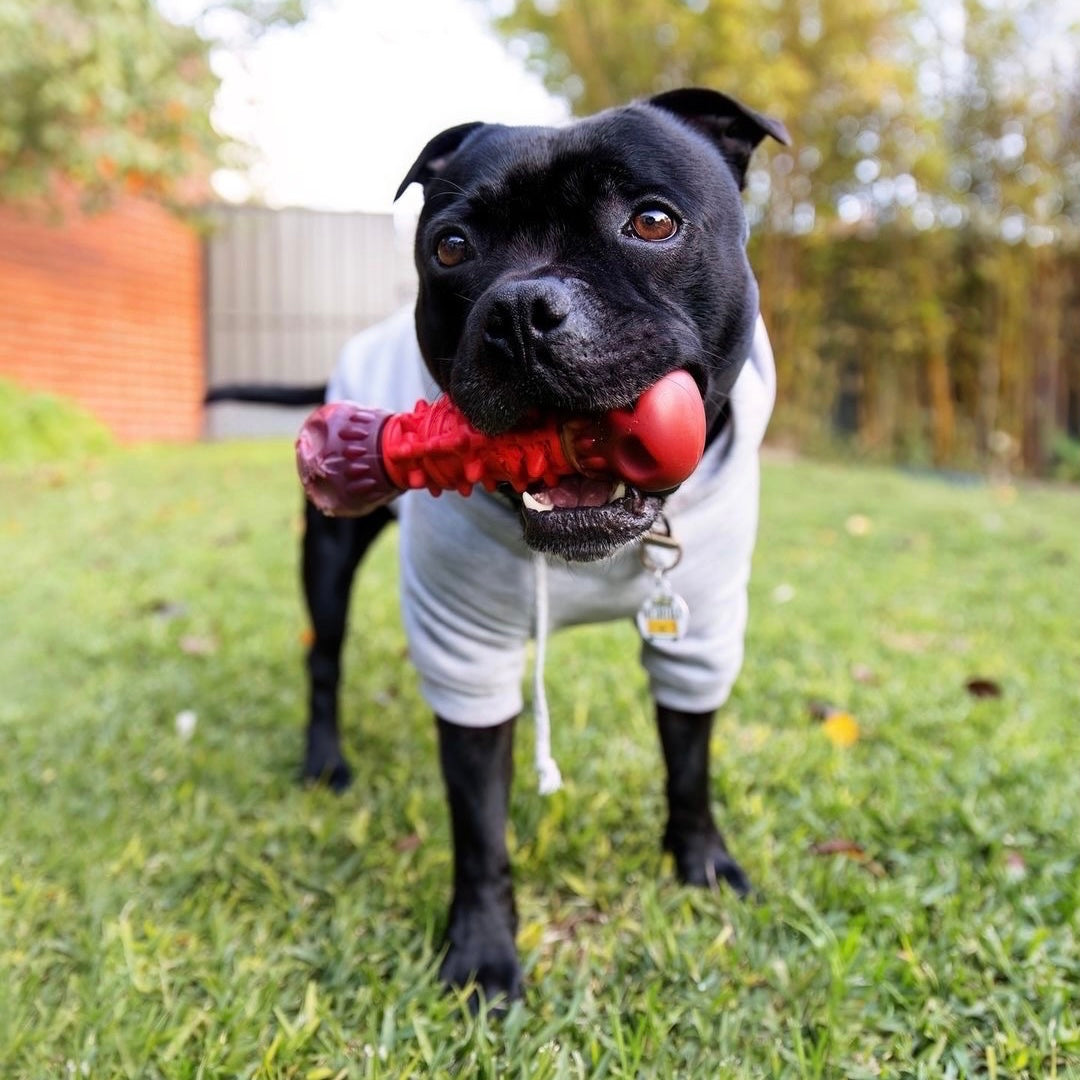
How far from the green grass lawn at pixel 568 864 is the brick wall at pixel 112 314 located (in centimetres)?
653

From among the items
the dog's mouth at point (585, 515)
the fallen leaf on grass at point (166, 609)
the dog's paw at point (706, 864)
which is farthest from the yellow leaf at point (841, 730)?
the fallen leaf on grass at point (166, 609)

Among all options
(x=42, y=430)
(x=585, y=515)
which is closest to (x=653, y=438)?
(x=585, y=515)

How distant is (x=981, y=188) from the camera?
862cm

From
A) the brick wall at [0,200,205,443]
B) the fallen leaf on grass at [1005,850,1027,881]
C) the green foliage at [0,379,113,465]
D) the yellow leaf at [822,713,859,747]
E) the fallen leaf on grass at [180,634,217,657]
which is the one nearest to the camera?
the fallen leaf on grass at [1005,850,1027,881]

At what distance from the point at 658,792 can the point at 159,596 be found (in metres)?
2.68

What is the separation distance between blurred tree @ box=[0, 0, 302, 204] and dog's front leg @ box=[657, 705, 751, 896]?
5.97 m

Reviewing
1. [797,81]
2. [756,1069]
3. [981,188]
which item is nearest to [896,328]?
[981,188]

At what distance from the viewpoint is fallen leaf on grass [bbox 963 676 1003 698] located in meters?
2.87

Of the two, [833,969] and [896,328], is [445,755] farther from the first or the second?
[896,328]

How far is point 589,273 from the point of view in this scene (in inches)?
56.4

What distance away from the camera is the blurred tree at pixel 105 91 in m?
6.32

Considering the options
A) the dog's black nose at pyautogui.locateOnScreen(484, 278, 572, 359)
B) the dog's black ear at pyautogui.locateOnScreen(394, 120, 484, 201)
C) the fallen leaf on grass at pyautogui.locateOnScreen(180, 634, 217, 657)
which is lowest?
the fallen leaf on grass at pyautogui.locateOnScreen(180, 634, 217, 657)

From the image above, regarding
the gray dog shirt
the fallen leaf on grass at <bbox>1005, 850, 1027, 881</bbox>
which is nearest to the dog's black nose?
the gray dog shirt

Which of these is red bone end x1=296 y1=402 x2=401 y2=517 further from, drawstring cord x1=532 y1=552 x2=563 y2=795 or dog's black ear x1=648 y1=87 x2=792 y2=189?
dog's black ear x1=648 y1=87 x2=792 y2=189
